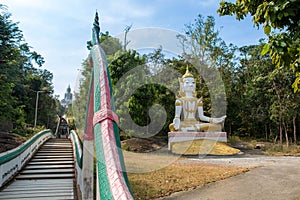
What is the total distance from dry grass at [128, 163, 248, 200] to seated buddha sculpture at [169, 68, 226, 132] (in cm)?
567

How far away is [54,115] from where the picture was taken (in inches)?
1174

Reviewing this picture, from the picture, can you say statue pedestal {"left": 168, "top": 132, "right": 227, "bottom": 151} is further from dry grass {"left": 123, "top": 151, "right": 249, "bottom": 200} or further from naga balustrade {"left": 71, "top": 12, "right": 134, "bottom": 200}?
naga balustrade {"left": 71, "top": 12, "right": 134, "bottom": 200}

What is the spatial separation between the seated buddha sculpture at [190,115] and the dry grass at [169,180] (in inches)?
223

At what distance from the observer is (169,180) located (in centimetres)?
604

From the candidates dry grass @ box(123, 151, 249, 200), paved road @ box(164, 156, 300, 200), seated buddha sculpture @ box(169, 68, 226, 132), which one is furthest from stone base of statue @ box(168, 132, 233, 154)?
paved road @ box(164, 156, 300, 200)

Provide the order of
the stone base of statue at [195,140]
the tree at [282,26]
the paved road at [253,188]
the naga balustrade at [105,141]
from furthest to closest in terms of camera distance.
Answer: the stone base of statue at [195,140]
the paved road at [253,188]
the tree at [282,26]
the naga balustrade at [105,141]

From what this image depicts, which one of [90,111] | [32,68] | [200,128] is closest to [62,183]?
[90,111]

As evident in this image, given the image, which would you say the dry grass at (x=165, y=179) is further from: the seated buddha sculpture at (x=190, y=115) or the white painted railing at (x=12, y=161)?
the seated buddha sculpture at (x=190, y=115)

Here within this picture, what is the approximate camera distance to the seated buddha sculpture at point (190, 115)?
13.0 m

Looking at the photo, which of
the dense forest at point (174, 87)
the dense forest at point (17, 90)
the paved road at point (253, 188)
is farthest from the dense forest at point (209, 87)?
the paved road at point (253, 188)

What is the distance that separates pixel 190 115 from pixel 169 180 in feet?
25.5

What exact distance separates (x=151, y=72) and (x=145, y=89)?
98.2 inches

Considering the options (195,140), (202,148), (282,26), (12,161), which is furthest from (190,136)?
(282,26)

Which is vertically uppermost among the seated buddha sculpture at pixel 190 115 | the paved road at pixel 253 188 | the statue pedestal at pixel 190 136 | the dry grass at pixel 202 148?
A: the seated buddha sculpture at pixel 190 115
